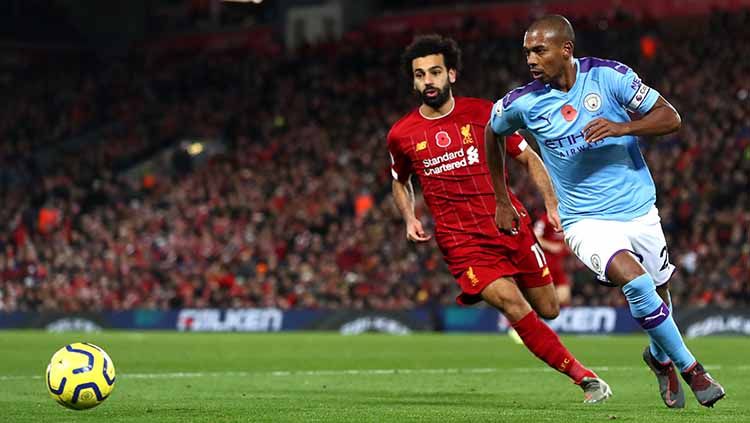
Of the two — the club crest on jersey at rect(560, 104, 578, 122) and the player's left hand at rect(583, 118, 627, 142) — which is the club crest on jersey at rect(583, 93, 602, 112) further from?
the player's left hand at rect(583, 118, 627, 142)

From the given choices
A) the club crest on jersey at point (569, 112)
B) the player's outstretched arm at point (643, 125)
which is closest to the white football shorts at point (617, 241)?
the club crest on jersey at point (569, 112)

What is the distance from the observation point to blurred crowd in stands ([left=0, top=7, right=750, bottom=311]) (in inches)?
1004

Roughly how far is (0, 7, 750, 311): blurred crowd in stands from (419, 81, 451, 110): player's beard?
46.5 feet

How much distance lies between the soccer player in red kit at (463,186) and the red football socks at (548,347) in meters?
0.23

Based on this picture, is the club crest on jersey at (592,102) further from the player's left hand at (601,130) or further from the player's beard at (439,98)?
the player's beard at (439,98)

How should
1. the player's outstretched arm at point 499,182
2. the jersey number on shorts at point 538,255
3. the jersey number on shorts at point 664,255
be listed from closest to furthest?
1. the jersey number on shorts at point 664,255
2. the player's outstretched arm at point 499,182
3. the jersey number on shorts at point 538,255

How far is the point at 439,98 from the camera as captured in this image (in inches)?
401

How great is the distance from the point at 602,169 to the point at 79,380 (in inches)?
135

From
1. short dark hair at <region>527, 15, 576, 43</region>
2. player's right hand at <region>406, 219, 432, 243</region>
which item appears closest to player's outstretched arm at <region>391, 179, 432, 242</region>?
player's right hand at <region>406, 219, 432, 243</region>

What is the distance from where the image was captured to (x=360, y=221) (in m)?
29.5

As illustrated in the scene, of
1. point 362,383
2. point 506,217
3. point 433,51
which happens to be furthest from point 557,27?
point 362,383

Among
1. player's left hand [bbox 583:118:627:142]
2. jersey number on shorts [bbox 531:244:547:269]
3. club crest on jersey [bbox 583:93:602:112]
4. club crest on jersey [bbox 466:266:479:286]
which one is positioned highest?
club crest on jersey [bbox 583:93:602:112]

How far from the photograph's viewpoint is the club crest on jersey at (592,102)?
8.48 m

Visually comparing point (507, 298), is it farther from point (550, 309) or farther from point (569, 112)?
point (569, 112)
